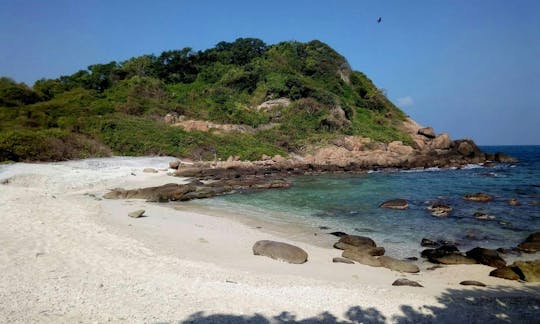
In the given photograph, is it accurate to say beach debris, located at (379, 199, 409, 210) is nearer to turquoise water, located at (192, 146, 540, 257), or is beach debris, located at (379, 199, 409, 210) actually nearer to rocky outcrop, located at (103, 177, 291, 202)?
turquoise water, located at (192, 146, 540, 257)

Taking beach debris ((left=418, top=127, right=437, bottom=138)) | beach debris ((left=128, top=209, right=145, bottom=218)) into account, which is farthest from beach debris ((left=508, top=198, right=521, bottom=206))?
beach debris ((left=418, top=127, right=437, bottom=138))

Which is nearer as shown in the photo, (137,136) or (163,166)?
(163,166)

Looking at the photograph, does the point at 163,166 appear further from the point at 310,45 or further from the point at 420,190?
the point at 310,45

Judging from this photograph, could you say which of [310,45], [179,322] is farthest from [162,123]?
[179,322]

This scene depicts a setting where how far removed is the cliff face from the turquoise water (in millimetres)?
14031

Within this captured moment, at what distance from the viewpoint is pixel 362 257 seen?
11453 mm

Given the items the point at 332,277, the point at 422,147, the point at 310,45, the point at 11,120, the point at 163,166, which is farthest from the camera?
the point at 310,45

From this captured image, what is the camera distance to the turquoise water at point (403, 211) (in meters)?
15.0

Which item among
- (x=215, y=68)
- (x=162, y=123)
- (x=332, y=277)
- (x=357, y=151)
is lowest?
(x=332, y=277)

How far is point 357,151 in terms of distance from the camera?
158ft

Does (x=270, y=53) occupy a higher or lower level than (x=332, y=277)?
higher

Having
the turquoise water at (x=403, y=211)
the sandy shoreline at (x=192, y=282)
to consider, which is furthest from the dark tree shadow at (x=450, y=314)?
the turquoise water at (x=403, y=211)

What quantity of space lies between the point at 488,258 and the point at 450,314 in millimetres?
5118

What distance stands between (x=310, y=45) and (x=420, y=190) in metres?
52.0
